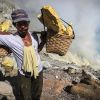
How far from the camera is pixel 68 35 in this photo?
4957 mm

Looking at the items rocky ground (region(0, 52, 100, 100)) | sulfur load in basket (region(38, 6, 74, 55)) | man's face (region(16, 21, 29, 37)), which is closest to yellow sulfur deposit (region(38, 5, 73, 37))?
sulfur load in basket (region(38, 6, 74, 55))

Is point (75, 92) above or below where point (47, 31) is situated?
below

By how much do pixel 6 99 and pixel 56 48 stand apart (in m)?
2.36

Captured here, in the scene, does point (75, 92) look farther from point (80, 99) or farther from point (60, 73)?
point (60, 73)

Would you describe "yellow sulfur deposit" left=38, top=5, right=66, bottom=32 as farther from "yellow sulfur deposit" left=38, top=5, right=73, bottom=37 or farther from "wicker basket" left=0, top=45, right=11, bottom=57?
"wicker basket" left=0, top=45, right=11, bottom=57

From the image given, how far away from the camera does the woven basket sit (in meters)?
4.95

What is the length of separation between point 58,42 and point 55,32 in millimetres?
158

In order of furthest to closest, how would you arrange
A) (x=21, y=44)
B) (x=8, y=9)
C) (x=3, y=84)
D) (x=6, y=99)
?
1. (x=8, y=9)
2. (x=3, y=84)
3. (x=6, y=99)
4. (x=21, y=44)

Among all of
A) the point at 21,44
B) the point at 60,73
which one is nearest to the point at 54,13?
the point at 21,44

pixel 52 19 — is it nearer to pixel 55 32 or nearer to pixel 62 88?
pixel 55 32

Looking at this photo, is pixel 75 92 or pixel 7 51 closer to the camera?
pixel 7 51

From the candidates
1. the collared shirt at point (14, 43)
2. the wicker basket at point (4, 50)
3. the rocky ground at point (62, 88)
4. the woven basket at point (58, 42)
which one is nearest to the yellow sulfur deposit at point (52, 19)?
the woven basket at point (58, 42)

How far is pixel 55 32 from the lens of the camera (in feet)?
16.2

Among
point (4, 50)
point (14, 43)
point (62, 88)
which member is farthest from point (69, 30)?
point (62, 88)
